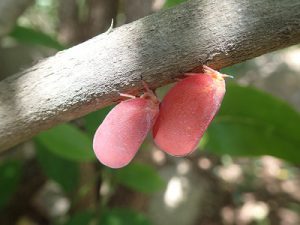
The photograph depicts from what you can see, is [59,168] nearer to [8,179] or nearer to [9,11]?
[8,179]

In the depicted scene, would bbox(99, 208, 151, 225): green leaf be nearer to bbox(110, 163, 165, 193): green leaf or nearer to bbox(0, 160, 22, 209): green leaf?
bbox(110, 163, 165, 193): green leaf

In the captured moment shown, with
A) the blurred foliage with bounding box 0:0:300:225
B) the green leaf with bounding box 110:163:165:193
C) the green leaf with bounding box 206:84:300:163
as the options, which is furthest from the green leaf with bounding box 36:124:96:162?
the green leaf with bounding box 206:84:300:163

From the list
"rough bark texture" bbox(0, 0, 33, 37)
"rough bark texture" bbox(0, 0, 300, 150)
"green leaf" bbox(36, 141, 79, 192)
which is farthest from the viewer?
"green leaf" bbox(36, 141, 79, 192)

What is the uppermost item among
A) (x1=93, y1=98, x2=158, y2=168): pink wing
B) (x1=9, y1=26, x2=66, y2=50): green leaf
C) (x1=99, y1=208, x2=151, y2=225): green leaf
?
(x1=93, y1=98, x2=158, y2=168): pink wing

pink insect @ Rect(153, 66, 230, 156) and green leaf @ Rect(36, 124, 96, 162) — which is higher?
pink insect @ Rect(153, 66, 230, 156)

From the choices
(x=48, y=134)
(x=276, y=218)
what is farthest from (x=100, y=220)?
(x=276, y=218)

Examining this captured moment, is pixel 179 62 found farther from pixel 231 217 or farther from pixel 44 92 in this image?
pixel 231 217

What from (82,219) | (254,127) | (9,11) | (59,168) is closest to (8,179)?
(59,168)
